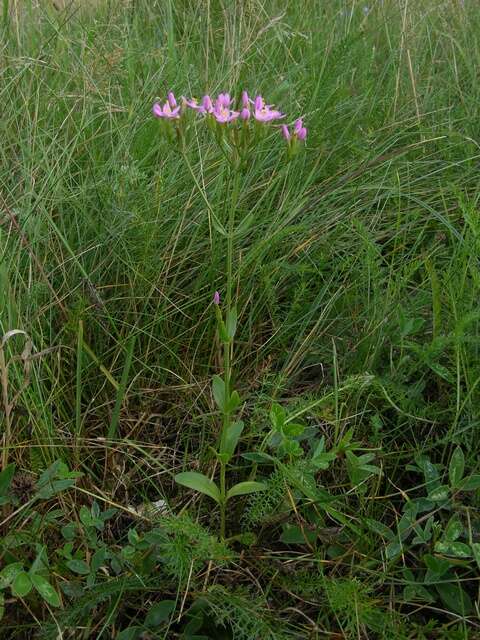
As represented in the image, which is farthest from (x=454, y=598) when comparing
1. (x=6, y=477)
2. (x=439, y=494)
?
(x=6, y=477)

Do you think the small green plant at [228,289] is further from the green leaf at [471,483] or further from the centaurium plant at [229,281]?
the green leaf at [471,483]

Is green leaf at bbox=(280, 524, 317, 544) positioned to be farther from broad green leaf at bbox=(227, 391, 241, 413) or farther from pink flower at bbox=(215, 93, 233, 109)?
pink flower at bbox=(215, 93, 233, 109)

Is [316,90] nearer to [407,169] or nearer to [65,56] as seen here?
[407,169]

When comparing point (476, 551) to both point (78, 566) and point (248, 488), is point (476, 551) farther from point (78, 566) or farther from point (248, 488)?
point (78, 566)

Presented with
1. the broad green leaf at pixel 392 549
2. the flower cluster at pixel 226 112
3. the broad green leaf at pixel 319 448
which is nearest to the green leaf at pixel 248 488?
the broad green leaf at pixel 319 448

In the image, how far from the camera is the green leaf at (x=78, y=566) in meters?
1.18

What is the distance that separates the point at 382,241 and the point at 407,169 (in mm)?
219

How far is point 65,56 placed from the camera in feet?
7.09

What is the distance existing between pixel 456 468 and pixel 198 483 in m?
0.43

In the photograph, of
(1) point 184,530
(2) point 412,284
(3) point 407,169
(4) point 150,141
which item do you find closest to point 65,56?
(4) point 150,141

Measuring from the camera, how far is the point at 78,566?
3.90 feet

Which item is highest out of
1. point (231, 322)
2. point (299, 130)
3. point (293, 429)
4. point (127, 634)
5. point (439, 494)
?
point (299, 130)

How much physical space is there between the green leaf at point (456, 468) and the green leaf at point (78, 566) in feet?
1.98

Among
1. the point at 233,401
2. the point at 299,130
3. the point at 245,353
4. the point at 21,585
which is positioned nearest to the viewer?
the point at 21,585
